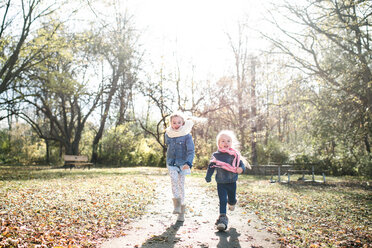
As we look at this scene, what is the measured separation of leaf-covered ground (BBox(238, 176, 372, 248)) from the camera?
471 cm

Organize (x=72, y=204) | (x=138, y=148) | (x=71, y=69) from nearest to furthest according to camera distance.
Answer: (x=72, y=204)
(x=71, y=69)
(x=138, y=148)

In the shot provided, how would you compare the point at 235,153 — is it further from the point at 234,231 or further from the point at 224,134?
the point at 234,231

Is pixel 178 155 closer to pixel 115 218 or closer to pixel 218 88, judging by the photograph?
pixel 115 218

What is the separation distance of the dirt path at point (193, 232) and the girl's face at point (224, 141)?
1424 mm

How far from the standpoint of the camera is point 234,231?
16.7 feet

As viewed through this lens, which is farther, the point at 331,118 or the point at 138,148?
the point at 138,148

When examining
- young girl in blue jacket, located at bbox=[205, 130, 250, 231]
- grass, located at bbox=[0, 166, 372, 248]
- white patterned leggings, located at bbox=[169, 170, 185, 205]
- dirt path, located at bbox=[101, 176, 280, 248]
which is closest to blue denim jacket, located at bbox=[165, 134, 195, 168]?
white patterned leggings, located at bbox=[169, 170, 185, 205]

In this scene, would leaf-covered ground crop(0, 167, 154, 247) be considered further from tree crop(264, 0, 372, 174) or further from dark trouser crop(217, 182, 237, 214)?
tree crop(264, 0, 372, 174)

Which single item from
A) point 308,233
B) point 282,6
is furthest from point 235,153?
point 282,6

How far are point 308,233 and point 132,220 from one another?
3.16 m

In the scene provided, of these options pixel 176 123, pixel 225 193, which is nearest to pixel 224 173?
pixel 225 193

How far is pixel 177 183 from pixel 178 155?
53 cm

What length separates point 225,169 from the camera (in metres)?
5.22

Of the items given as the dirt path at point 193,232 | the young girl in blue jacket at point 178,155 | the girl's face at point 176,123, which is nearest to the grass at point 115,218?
the dirt path at point 193,232
